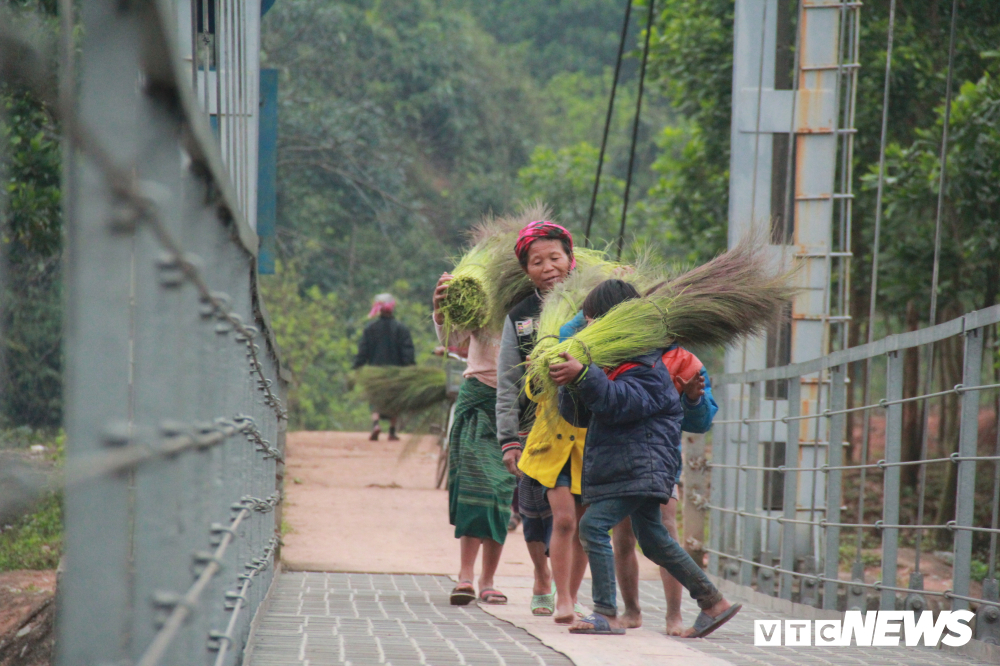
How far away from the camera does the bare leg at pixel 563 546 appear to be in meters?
4.31

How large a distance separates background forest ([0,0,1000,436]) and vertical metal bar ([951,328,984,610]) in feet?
4.72

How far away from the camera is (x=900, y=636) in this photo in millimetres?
4637

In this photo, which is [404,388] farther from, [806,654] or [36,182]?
[806,654]

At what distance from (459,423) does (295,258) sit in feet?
60.9

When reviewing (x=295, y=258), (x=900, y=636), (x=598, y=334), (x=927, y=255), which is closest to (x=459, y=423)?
(x=598, y=334)

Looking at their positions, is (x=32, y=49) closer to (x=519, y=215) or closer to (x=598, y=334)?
A: (x=598, y=334)

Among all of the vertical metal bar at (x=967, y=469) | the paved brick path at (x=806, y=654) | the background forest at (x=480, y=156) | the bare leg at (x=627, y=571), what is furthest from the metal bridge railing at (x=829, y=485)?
the background forest at (x=480, y=156)

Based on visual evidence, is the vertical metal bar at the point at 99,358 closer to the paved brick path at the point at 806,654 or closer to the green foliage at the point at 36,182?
the paved brick path at the point at 806,654

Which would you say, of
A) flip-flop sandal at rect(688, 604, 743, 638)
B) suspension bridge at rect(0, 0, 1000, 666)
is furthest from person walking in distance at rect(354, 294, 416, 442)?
flip-flop sandal at rect(688, 604, 743, 638)

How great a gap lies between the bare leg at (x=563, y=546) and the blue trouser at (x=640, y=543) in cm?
18

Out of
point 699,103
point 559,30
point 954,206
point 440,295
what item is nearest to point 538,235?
point 440,295

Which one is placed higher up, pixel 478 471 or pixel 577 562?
pixel 478 471

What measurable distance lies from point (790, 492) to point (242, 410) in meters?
3.79

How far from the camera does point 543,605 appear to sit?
485cm
